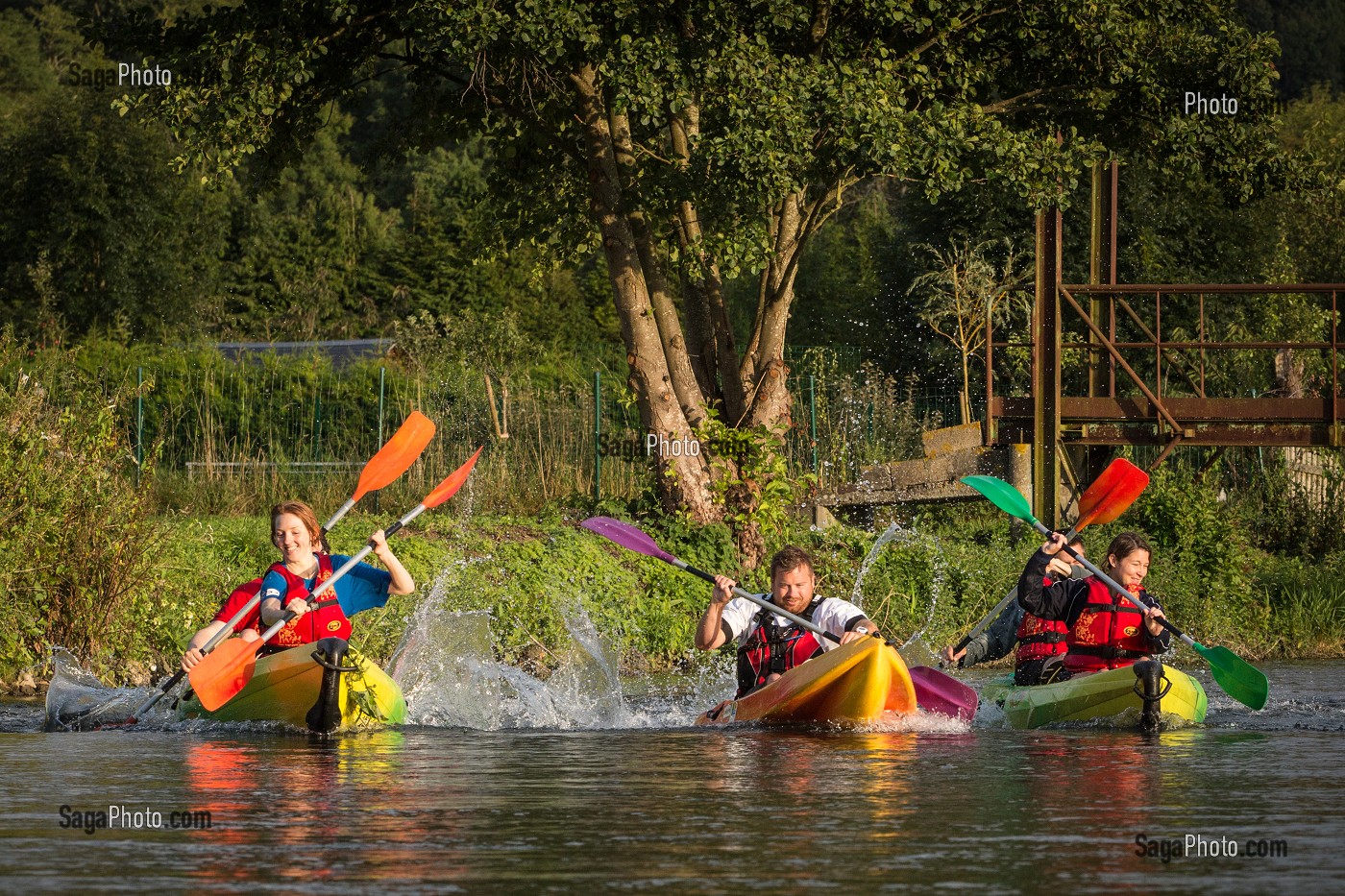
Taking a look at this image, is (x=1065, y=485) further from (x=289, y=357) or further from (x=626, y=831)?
(x=626, y=831)

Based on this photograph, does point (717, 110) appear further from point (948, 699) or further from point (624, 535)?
point (948, 699)

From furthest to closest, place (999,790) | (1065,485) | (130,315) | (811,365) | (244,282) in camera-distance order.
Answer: (244,282), (130,315), (811,365), (1065,485), (999,790)

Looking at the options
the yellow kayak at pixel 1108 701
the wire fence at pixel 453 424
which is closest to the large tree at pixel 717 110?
the wire fence at pixel 453 424

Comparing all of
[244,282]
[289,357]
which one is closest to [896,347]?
[289,357]

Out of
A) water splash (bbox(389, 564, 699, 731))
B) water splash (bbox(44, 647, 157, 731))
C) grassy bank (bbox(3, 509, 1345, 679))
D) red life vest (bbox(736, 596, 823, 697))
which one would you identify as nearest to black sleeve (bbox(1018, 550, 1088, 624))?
red life vest (bbox(736, 596, 823, 697))

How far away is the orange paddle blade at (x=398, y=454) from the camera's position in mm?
10117

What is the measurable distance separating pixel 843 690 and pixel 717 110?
5.67m

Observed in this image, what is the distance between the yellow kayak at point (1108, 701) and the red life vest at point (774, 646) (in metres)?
1.23

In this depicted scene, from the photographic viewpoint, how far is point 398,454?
1018 cm

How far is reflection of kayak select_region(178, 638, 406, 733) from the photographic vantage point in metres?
8.59

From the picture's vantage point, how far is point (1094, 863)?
4.79 meters

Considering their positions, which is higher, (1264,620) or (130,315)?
(130,315)

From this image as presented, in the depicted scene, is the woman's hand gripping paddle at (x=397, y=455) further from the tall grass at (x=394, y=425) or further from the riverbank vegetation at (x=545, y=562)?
the tall grass at (x=394, y=425)

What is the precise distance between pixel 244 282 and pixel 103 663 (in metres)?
28.4
